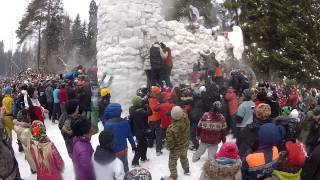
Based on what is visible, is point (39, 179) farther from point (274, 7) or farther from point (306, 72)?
point (274, 7)

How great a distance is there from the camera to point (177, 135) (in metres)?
7.83

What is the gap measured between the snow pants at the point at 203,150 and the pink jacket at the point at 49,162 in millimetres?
3583

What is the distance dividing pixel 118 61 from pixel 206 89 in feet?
13.5

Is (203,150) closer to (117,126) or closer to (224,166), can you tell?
(117,126)

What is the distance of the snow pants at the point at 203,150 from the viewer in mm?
8898

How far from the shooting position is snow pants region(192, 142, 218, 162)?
8.90m

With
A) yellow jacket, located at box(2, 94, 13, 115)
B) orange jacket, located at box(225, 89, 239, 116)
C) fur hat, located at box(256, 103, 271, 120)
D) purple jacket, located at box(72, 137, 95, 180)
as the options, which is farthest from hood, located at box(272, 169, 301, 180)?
yellow jacket, located at box(2, 94, 13, 115)

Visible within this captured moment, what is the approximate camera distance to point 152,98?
32.6ft

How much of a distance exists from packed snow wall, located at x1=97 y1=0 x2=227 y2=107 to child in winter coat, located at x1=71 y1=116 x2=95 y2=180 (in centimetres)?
805

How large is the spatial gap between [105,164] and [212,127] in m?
3.85

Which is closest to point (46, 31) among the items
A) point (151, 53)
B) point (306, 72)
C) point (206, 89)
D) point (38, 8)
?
point (38, 8)

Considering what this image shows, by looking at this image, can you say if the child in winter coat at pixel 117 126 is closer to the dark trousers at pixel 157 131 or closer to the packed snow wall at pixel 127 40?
the dark trousers at pixel 157 131

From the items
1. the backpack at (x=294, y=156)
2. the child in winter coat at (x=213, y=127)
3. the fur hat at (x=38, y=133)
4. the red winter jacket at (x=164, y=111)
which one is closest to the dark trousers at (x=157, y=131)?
the red winter jacket at (x=164, y=111)

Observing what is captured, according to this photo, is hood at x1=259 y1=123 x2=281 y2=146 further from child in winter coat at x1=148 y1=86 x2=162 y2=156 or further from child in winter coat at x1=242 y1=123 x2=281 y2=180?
child in winter coat at x1=148 y1=86 x2=162 y2=156
